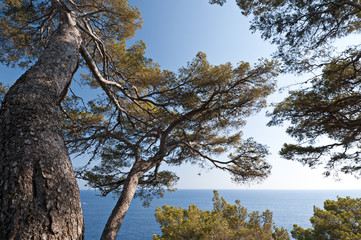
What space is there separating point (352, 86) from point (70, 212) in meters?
5.42

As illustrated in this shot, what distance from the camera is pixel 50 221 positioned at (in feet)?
2.99

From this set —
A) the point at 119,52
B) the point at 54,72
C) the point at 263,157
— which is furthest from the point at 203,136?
the point at 54,72

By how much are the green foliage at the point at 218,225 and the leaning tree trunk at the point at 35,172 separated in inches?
221

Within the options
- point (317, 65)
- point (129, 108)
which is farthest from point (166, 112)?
point (317, 65)

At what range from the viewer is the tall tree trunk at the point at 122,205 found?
13.6ft

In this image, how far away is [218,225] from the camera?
236 inches

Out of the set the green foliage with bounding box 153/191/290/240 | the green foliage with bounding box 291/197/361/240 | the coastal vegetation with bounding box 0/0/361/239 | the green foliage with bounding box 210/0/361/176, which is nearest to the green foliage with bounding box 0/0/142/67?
the coastal vegetation with bounding box 0/0/361/239

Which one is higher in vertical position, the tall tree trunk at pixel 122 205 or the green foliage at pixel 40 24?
the green foliage at pixel 40 24

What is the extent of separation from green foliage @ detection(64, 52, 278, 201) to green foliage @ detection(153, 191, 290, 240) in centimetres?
148

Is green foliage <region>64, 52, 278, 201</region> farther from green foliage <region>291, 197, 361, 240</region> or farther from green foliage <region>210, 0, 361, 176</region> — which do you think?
green foliage <region>291, 197, 361, 240</region>

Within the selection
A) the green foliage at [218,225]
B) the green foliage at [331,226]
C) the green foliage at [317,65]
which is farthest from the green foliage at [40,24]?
the green foliage at [331,226]

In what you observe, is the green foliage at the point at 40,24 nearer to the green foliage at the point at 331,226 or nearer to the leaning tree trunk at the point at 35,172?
the leaning tree trunk at the point at 35,172

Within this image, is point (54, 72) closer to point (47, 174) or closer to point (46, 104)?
point (46, 104)

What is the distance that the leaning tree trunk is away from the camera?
87 cm
